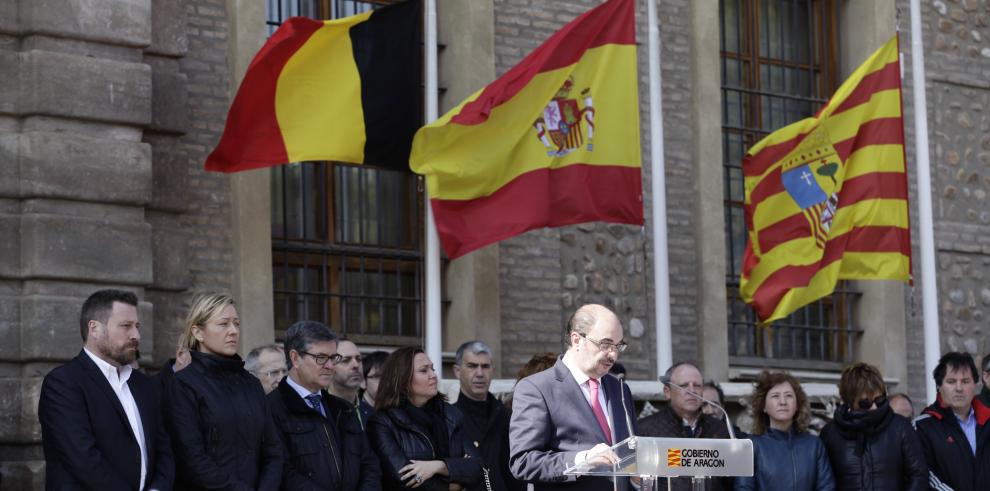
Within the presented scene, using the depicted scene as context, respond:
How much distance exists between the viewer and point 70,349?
11.1 m

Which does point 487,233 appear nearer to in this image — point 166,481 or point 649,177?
point 649,177

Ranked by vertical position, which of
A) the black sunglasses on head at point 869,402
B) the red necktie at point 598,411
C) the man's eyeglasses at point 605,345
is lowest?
the black sunglasses on head at point 869,402

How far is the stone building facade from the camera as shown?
36.7ft

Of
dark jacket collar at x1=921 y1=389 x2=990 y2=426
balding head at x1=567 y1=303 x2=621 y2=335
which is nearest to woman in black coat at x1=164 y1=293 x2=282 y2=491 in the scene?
balding head at x1=567 y1=303 x2=621 y2=335

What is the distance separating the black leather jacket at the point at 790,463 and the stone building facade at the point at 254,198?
3726mm

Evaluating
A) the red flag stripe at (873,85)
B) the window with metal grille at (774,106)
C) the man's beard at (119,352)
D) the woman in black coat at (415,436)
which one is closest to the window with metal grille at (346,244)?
→ the window with metal grille at (774,106)

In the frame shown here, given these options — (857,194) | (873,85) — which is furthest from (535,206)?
(873,85)

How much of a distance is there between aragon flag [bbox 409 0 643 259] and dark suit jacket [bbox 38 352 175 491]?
458 cm

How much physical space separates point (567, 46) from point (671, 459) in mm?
6429

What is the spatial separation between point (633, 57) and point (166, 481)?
597 cm

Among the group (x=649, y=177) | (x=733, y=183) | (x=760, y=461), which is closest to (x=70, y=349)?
(x=760, y=461)

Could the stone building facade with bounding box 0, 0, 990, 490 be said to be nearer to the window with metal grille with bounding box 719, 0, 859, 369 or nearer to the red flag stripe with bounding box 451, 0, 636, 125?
the window with metal grille with bounding box 719, 0, 859, 369

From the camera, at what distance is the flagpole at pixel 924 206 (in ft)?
48.5

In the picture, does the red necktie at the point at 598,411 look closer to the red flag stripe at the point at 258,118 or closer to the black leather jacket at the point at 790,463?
the black leather jacket at the point at 790,463
